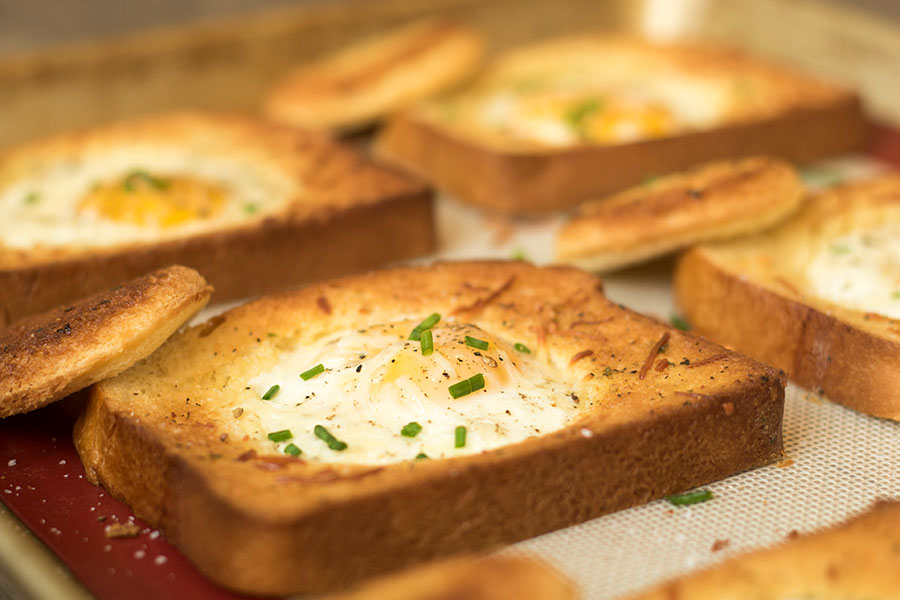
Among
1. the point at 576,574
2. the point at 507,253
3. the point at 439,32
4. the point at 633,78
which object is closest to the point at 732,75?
the point at 633,78

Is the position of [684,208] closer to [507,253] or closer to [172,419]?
[507,253]

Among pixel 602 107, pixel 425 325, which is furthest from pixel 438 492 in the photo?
pixel 602 107

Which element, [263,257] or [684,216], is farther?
[263,257]

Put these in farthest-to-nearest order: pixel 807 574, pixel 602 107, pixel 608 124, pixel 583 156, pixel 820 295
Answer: pixel 602 107, pixel 608 124, pixel 583 156, pixel 820 295, pixel 807 574

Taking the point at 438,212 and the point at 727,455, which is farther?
the point at 438,212

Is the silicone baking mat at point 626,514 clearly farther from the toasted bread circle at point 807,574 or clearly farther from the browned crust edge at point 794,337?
the toasted bread circle at point 807,574

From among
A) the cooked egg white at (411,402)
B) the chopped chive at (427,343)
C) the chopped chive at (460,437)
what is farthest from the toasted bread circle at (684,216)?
the chopped chive at (460,437)

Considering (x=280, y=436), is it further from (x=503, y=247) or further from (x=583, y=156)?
(x=583, y=156)

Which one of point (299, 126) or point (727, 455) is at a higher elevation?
point (299, 126)

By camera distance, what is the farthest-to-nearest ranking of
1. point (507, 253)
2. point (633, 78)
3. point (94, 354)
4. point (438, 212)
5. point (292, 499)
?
point (633, 78) → point (438, 212) → point (507, 253) → point (94, 354) → point (292, 499)
